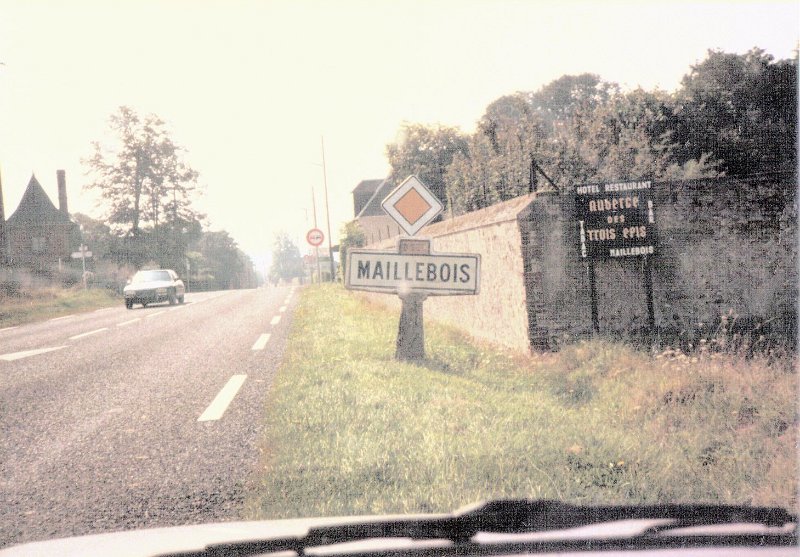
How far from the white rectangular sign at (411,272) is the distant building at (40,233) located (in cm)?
6012

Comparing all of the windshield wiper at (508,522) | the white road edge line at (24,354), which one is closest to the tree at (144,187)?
the white road edge line at (24,354)

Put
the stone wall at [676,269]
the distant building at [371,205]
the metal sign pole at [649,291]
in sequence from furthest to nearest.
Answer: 1. the distant building at [371,205]
2. the metal sign pole at [649,291]
3. the stone wall at [676,269]

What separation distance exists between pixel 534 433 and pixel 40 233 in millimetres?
66761

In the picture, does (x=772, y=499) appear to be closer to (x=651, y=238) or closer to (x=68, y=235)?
(x=651, y=238)

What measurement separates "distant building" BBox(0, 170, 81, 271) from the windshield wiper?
2561 inches

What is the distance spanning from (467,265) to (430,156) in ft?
131

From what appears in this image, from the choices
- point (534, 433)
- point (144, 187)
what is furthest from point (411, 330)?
point (144, 187)

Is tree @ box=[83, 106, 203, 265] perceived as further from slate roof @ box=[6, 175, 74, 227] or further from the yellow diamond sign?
the yellow diamond sign

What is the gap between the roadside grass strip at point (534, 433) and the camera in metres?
3.59

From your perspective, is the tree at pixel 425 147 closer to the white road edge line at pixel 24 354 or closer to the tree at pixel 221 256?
the white road edge line at pixel 24 354

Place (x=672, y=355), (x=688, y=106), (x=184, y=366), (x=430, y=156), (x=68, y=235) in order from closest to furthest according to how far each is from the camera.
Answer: (x=672, y=355)
(x=184, y=366)
(x=688, y=106)
(x=430, y=156)
(x=68, y=235)

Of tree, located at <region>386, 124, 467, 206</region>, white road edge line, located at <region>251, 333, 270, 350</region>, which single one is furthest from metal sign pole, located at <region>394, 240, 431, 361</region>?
tree, located at <region>386, 124, 467, 206</region>

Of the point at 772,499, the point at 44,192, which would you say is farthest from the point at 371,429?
the point at 44,192

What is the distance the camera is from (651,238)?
8.12 m
